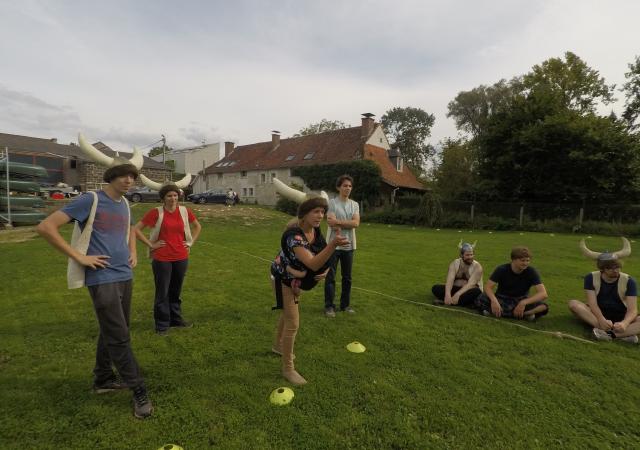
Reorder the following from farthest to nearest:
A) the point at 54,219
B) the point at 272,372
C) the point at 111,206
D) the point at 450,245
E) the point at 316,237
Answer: the point at 450,245 < the point at 272,372 < the point at 316,237 < the point at 111,206 < the point at 54,219

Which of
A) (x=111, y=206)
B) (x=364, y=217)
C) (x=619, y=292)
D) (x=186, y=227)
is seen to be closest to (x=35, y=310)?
(x=186, y=227)

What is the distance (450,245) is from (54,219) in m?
14.6

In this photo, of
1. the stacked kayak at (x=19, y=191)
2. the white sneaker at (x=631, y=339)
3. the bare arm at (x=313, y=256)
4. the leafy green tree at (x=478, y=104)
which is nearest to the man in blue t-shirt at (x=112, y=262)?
the bare arm at (x=313, y=256)

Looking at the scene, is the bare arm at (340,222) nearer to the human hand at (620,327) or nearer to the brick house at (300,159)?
the human hand at (620,327)

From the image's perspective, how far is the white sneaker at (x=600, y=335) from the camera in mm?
4781

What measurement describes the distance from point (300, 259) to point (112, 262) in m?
1.60

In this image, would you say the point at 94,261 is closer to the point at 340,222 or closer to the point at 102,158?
the point at 102,158

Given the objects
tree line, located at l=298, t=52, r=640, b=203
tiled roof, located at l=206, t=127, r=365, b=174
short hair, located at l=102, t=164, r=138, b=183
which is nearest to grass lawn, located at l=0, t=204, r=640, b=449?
short hair, located at l=102, t=164, r=138, b=183

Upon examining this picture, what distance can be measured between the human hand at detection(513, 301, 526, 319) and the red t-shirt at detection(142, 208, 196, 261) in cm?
502

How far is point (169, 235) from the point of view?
4.55 meters

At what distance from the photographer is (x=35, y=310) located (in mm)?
5473

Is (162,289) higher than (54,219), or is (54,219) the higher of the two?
(54,219)

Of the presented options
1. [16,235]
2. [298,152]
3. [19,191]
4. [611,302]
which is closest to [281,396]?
[611,302]

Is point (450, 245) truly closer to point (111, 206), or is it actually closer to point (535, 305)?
point (535, 305)
